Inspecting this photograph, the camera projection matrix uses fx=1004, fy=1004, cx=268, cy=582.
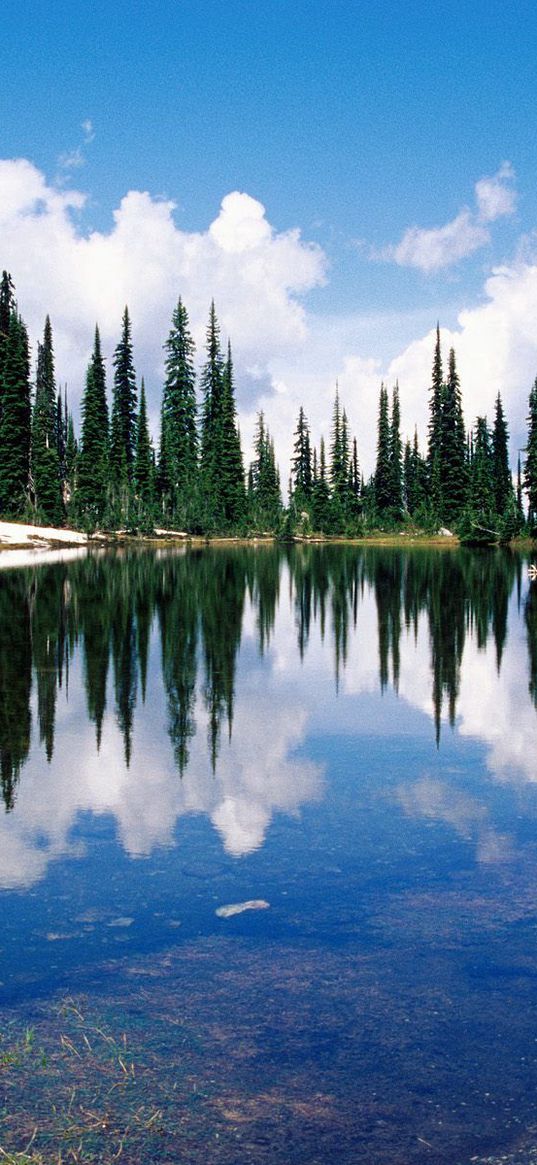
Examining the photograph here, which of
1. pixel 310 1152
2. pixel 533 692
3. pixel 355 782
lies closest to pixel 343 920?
pixel 310 1152

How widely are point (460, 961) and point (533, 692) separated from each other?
29.8ft

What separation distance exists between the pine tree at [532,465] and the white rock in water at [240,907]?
226ft

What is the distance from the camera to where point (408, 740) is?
11375 mm

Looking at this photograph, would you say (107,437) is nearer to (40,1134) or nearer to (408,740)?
(408,740)

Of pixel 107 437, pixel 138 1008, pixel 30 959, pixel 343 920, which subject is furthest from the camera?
pixel 107 437

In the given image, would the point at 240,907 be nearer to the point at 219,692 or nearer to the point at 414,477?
the point at 219,692

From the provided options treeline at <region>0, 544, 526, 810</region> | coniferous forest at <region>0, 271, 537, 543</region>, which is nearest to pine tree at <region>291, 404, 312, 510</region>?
coniferous forest at <region>0, 271, 537, 543</region>

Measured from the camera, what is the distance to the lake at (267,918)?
4.24 meters

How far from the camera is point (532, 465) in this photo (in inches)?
3031

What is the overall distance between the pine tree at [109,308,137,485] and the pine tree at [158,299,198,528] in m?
2.82

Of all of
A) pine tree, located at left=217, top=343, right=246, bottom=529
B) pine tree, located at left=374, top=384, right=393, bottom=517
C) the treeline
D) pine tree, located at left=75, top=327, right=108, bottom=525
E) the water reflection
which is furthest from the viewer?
pine tree, located at left=374, top=384, right=393, bottom=517

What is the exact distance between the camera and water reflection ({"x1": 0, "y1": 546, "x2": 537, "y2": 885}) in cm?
862

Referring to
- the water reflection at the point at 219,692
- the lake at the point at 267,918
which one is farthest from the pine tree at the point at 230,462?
the lake at the point at 267,918

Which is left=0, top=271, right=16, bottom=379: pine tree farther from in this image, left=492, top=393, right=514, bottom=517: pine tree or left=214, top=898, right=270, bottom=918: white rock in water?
left=214, top=898, right=270, bottom=918: white rock in water
